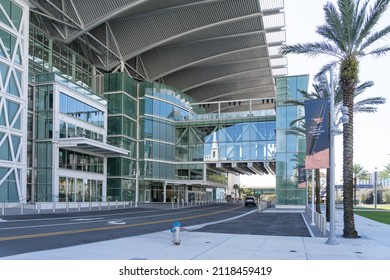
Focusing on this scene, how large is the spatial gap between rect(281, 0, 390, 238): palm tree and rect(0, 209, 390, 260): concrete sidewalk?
331cm

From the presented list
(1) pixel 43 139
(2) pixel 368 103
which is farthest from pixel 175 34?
(2) pixel 368 103

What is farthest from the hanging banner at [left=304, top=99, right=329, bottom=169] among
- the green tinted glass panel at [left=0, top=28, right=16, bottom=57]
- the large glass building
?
the green tinted glass panel at [left=0, top=28, right=16, bottom=57]

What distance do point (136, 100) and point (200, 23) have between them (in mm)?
15254

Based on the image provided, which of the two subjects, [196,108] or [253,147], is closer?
[253,147]

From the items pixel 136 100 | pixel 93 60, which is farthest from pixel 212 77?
pixel 93 60

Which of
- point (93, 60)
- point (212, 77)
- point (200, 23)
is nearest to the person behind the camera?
point (200, 23)

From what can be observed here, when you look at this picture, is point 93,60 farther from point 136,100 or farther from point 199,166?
point 199,166

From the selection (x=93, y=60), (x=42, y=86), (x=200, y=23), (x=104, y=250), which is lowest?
(x=104, y=250)

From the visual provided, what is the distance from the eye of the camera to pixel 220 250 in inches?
512

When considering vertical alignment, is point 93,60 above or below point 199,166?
above

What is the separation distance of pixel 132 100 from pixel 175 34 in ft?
38.2

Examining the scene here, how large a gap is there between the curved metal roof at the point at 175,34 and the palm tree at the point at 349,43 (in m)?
30.8

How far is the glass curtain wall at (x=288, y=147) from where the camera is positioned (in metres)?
53.4
